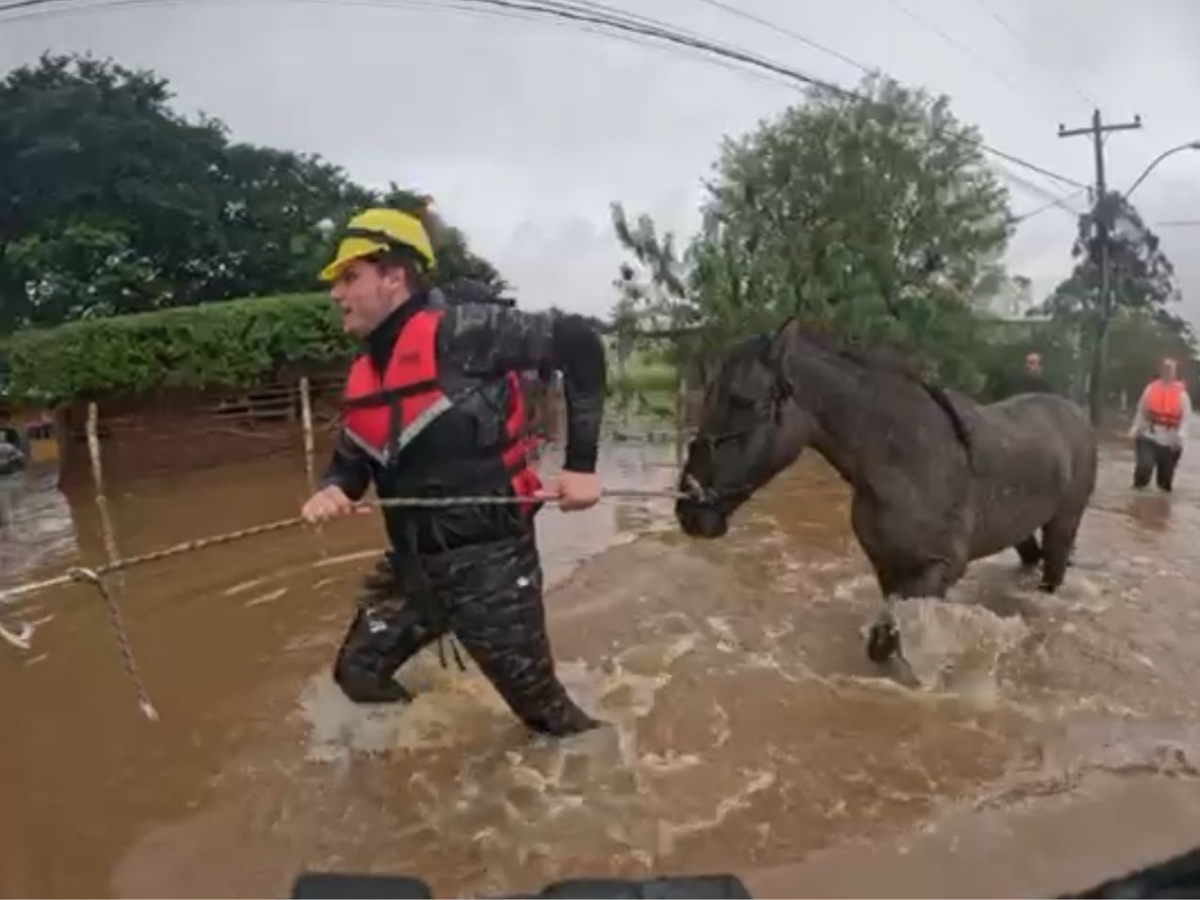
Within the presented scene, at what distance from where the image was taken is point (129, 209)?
24359 mm

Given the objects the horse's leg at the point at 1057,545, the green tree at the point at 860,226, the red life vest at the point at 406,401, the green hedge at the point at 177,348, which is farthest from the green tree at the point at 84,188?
the red life vest at the point at 406,401

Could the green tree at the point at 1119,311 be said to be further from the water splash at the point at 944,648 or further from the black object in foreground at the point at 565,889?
the black object in foreground at the point at 565,889

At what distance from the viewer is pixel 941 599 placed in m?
5.23

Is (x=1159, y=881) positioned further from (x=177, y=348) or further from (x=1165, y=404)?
(x=177, y=348)

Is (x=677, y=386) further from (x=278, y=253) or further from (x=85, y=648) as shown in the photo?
(x=85, y=648)

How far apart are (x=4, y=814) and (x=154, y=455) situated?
563 inches

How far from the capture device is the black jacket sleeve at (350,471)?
13.0ft

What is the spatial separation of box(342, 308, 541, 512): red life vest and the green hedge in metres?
15.4

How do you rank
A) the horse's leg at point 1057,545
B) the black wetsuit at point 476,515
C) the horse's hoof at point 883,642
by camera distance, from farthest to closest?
the horse's leg at point 1057,545, the horse's hoof at point 883,642, the black wetsuit at point 476,515

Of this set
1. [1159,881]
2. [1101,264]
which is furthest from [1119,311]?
[1159,881]

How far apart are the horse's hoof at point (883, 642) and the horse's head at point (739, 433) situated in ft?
2.68

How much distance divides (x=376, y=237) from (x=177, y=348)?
15.8 meters

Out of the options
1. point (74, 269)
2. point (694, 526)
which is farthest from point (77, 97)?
point (694, 526)

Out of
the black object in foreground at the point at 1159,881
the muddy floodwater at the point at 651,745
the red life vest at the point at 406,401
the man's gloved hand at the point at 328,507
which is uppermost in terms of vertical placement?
the red life vest at the point at 406,401
